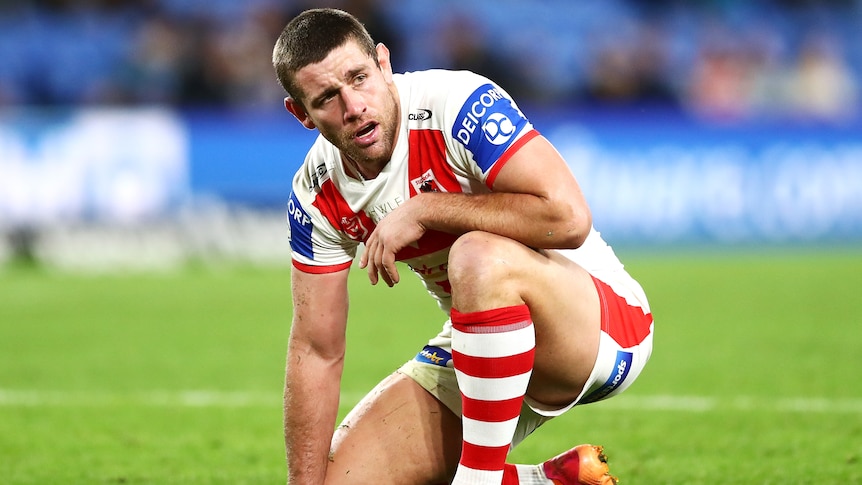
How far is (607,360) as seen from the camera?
386 centimetres

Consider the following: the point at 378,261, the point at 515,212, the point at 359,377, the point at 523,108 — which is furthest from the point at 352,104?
the point at 523,108

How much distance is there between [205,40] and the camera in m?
15.1

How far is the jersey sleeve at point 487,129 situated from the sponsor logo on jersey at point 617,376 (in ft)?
2.48

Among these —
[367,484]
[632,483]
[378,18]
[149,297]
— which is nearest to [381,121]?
[367,484]

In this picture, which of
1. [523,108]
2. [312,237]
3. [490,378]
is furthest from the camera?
[523,108]

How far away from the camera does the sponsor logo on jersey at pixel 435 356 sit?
4293 mm

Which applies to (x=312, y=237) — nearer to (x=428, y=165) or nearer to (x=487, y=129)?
(x=428, y=165)

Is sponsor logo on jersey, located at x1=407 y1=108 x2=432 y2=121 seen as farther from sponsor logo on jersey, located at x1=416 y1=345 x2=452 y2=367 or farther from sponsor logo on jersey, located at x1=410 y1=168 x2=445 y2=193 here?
sponsor logo on jersey, located at x1=416 y1=345 x2=452 y2=367

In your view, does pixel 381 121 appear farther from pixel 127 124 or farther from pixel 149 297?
pixel 127 124

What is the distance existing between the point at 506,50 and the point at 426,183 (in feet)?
39.1

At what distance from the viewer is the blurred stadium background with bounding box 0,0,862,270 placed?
41.9 feet

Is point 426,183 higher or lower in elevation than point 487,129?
lower

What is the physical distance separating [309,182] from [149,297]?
285 inches

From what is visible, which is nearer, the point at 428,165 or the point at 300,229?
the point at 428,165
